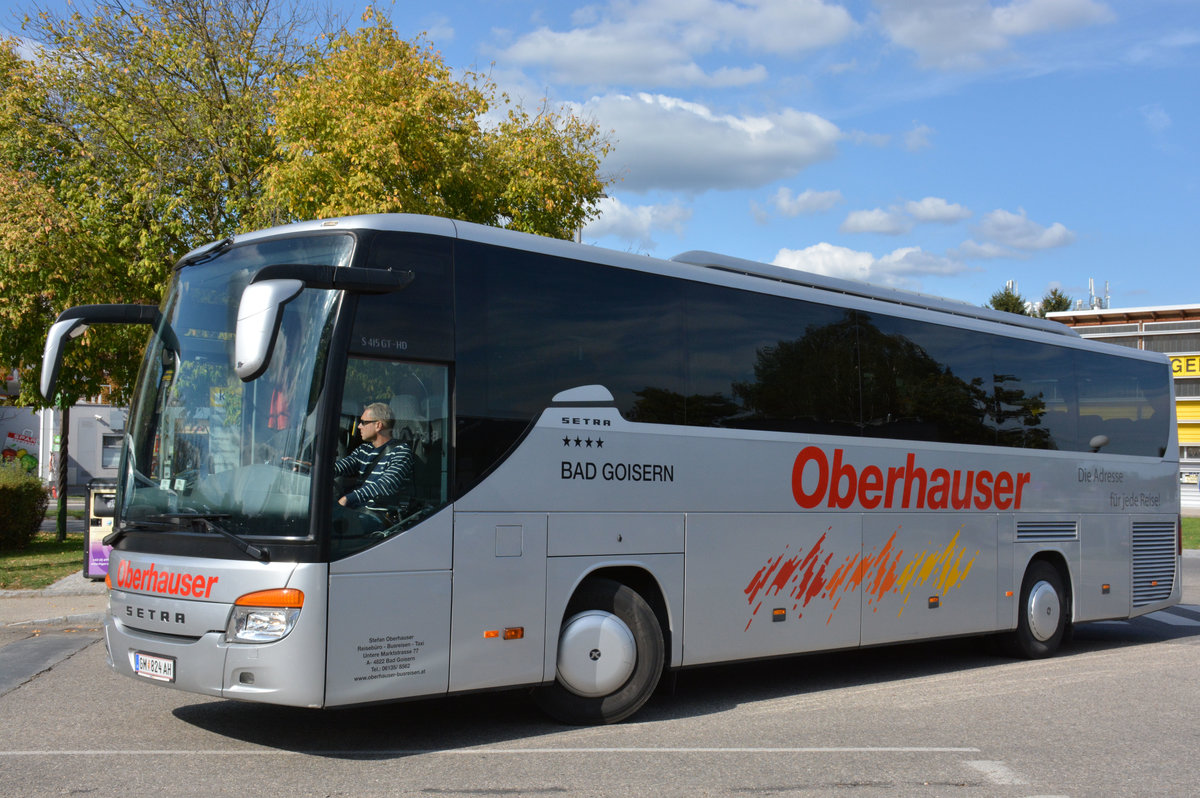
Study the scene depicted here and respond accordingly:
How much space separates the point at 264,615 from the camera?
6258mm

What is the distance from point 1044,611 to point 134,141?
15.6m

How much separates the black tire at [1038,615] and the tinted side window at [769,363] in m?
3.36

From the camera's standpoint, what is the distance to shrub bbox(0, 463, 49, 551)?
65.7 ft

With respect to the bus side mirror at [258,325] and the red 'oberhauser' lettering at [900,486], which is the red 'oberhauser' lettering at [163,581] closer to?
the bus side mirror at [258,325]

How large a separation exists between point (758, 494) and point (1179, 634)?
26.8ft

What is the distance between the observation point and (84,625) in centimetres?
1266

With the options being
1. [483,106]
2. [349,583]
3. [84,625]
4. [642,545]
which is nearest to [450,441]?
[349,583]

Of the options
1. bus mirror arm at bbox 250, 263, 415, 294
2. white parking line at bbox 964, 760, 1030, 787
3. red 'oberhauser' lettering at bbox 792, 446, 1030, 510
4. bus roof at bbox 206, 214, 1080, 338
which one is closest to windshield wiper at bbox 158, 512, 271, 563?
bus mirror arm at bbox 250, 263, 415, 294

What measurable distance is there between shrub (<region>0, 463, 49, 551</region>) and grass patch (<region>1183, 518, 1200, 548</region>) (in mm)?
25067

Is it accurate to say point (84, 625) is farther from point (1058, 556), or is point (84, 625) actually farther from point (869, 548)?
point (1058, 556)

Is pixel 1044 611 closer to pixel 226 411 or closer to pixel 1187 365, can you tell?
pixel 226 411

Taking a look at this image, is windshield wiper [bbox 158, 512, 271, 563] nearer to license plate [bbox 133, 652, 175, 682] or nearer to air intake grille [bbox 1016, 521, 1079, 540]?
license plate [bbox 133, 652, 175, 682]

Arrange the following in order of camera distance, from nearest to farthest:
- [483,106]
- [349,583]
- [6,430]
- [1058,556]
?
[349,583] → [1058,556] → [483,106] → [6,430]

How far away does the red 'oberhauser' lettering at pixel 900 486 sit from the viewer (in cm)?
930
